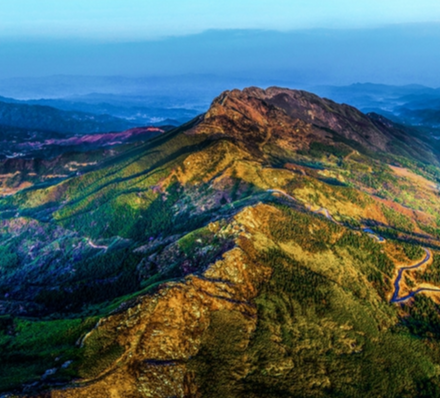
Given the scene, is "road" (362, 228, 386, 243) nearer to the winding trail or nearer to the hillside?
the winding trail

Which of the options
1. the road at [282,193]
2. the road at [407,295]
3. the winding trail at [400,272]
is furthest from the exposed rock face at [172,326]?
the road at [282,193]

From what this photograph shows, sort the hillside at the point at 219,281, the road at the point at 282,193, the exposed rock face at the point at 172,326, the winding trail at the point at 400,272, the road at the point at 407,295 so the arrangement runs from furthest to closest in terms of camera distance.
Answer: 1. the road at the point at 282,193
2. the winding trail at the point at 400,272
3. the road at the point at 407,295
4. the hillside at the point at 219,281
5. the exposed rock face at the point at 172,326

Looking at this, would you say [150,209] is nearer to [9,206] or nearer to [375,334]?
[9,206]

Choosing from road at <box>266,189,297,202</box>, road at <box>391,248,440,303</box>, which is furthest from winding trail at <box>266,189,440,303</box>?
road at <box>266,189,297,202</box>

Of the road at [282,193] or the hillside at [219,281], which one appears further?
the road at [282,193]

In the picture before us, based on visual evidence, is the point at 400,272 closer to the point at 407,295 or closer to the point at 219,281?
the point at 407,295

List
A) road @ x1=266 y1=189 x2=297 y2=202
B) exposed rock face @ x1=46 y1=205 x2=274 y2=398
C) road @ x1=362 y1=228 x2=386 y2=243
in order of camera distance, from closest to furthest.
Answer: exposed rock face @ x1=46 y1=205 x2=274 y2=398
road @ x1=362 y1=228 x2=386 y2=243
road @ x1=266 y1=189 x2=297 y2=202

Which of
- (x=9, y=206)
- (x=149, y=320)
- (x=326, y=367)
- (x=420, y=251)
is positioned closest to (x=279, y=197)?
(x=420, y=251)

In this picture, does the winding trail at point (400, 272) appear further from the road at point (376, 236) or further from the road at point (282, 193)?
the road at point (282, 193)

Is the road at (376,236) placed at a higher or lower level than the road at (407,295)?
higher
